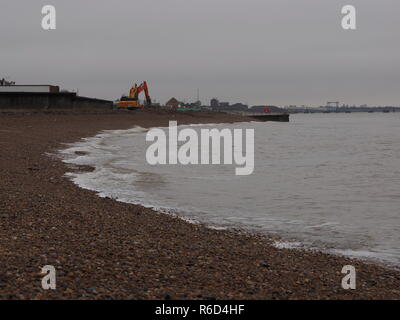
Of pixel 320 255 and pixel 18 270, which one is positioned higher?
pixel 18 270

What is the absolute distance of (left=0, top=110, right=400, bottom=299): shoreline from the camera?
252 inches

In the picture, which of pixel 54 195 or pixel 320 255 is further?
pixel 54 195

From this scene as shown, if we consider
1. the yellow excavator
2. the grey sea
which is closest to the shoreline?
the grey sea

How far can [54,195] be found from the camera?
13.3 meters

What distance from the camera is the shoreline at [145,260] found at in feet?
21.0

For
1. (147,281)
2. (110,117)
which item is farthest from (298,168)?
(110,117)

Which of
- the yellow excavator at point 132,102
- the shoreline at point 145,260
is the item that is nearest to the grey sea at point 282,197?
the shoreline at point 145,260

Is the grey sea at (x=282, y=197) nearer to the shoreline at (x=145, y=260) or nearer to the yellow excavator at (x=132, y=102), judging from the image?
the shoreline at (x=145, y=260)

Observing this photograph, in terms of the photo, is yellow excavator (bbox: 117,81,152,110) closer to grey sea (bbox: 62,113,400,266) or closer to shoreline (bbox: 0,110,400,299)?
grey sea (bbox: 62,113,400,266)

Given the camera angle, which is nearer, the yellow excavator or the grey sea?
the grey sea

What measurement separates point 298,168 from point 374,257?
16853 mm

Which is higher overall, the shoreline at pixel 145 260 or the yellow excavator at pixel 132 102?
the yellow excavator at pixel 132 102

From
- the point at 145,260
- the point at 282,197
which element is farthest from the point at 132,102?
the point at 145,260
